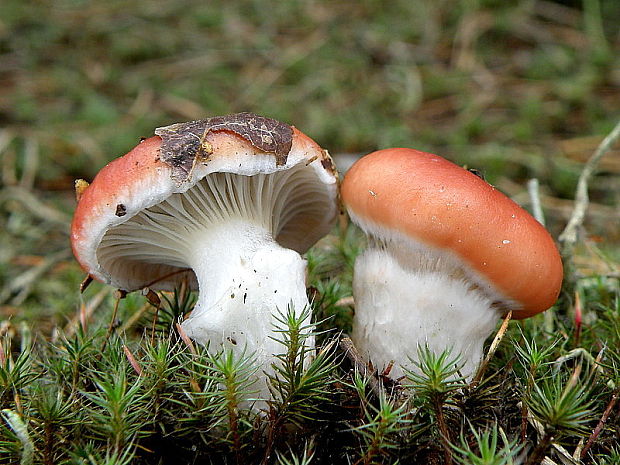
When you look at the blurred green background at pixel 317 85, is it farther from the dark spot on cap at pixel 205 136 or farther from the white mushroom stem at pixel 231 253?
the dark spot on cap at pixel 205 136

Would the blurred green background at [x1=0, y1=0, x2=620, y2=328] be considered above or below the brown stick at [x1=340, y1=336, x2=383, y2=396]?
below

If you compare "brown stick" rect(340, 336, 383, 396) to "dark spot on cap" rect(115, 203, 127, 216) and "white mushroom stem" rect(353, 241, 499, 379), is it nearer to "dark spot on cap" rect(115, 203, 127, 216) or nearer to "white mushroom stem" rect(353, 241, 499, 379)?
"white mushroom stem" rect(353, 241, 499, 379)

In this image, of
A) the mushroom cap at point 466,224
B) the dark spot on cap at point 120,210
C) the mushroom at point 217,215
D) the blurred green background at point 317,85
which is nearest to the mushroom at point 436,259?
the mushroom cap at point 466,224

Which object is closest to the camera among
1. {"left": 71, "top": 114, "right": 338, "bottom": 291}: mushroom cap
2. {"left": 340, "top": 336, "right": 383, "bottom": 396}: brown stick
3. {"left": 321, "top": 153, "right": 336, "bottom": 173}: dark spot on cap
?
{"left": 71, "top": 114, "right": 338, "bottom": 291}: mushroom cap

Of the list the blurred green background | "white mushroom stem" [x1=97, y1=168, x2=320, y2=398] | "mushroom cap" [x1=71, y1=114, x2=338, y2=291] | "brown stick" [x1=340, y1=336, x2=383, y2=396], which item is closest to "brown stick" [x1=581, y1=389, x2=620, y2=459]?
"brown stick" [x1=340, y1=336, x2=383, y2=396]

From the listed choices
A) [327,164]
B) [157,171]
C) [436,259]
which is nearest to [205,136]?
[157,171]

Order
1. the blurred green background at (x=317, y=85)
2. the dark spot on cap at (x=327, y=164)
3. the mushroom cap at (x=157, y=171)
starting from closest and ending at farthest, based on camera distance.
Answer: the mushroom cap at (x=157, y=171), the dark spot on cap at (x=327, y=164), the blurred green background at (x=317, y=85)

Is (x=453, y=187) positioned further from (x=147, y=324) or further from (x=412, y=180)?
(x=147, y=324)
